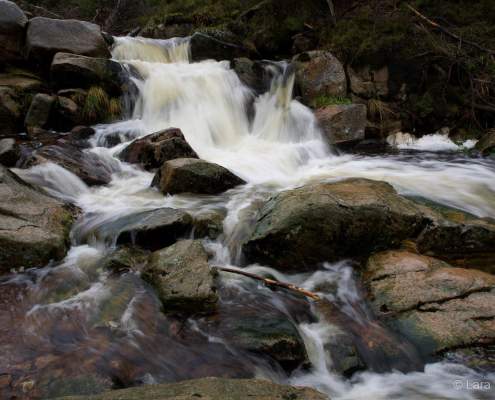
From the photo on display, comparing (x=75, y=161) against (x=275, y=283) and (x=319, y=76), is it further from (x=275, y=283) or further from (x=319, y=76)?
(x=319, y=76)

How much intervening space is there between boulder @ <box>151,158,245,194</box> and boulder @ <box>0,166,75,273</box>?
1.61m

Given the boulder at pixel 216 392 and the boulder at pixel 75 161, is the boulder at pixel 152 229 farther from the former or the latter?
the boulder at pixel 216 392

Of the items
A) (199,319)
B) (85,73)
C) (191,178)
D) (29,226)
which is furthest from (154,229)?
(85,73)

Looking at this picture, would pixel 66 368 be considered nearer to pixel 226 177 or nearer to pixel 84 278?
pixel 84 278

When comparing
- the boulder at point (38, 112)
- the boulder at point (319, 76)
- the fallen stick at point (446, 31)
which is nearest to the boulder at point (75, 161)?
the boulder at point (38, 112)

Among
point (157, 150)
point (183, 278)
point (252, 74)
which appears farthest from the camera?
point (252, 74)

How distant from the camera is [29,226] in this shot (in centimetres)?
477

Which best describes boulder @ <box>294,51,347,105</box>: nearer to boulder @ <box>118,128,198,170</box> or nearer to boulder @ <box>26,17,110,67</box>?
boulder @ <box>118,128,198,170</box>

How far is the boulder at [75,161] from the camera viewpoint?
23.3 feet

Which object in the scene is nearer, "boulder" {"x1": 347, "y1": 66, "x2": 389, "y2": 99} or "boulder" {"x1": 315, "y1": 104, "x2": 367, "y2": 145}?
"boulder" {"x1": 315, "y1": 104, "x2": 367, "y2": 145}

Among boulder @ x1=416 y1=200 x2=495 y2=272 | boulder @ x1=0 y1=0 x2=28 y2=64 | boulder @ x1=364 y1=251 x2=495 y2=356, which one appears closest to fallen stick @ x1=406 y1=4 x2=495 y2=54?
boulder @ x1=416 y1=200 x2=495 y2=272

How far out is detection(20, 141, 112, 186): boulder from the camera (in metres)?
7.11

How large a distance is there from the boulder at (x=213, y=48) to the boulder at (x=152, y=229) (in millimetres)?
8737

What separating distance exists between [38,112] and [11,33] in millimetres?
2995
